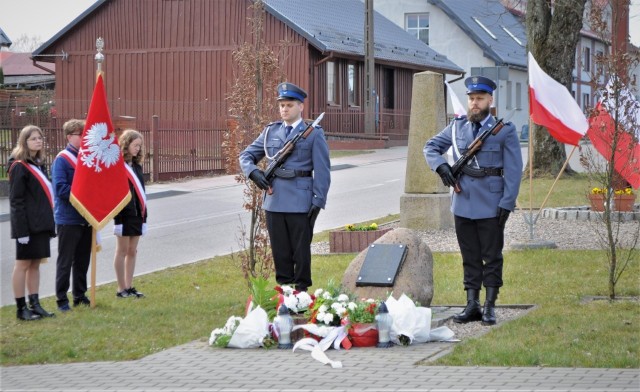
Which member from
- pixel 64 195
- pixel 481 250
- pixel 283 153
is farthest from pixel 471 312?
pixel 64 195

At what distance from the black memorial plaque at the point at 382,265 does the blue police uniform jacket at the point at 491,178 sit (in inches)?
26.7

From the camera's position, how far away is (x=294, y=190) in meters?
9.59

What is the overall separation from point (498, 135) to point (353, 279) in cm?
178

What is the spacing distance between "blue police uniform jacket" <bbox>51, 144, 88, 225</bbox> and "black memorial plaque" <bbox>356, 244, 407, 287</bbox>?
305 cm

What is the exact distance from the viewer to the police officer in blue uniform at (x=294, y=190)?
9.59m

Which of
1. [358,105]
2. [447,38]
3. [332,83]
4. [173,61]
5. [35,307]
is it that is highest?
[447,38]

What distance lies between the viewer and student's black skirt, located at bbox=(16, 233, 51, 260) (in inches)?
410

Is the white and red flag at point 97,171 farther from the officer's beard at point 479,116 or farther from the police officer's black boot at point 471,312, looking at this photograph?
the officer's beard at point 479,116

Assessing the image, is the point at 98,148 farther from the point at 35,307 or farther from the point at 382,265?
the point at 382,265

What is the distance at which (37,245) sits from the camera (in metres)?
10.5

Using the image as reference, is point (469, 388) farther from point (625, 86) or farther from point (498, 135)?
point (625, 86)

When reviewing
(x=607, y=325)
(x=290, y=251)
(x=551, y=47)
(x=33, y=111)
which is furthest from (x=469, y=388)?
(x=33, y=111)

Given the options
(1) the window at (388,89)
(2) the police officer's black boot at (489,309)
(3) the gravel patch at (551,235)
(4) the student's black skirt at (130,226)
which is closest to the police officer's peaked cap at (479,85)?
(2) the police officer's black boot at (489,309)

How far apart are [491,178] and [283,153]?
177 centimetres
